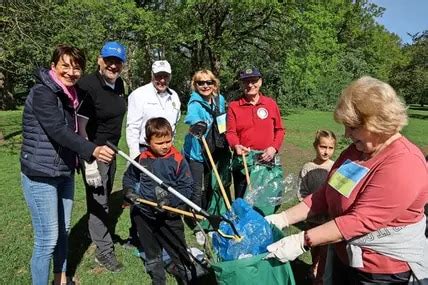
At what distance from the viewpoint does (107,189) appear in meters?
4.41

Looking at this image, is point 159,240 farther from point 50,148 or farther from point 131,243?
point 50,148

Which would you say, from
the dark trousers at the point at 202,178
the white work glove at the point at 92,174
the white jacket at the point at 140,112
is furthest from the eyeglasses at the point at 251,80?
the white work glove at the point at 92,174

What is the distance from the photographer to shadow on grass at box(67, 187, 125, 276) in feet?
14.6

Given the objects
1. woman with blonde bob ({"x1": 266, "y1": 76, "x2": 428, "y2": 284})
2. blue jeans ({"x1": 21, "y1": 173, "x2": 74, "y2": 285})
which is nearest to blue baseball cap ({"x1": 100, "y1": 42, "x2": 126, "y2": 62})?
blue jeans ({"x1": 21, "y1": 173, "x2": 74, "y2": 285})

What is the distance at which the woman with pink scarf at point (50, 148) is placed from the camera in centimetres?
295

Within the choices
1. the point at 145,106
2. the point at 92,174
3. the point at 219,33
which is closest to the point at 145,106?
the point at 145,106

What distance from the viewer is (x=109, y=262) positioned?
14.2ft

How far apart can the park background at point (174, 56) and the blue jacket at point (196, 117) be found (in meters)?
1.11

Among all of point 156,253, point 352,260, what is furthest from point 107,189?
point 352,260

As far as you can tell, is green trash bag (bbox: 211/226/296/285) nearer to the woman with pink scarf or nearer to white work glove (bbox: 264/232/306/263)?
white work glove (bbox: 264/232/306/263)

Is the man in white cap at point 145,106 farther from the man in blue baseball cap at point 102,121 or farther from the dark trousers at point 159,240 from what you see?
the dark trousers at point 159,240

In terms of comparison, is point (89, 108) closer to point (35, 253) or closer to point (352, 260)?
point (35, 253)

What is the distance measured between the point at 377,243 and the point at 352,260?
0.19m

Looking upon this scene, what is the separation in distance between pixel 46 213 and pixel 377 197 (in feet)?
7.98
